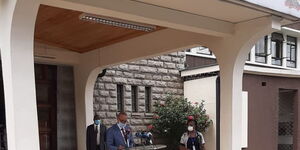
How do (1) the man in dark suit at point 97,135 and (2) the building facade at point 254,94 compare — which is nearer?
(1) the man in dark suit at point 97,135

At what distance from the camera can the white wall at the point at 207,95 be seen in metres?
10.7

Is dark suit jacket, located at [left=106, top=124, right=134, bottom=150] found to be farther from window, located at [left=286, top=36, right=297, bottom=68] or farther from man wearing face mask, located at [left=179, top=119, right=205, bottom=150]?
window, located at [left=286, top=36, right=297, bottom=68]

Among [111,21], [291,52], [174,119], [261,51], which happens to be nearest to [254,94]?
[174,119]

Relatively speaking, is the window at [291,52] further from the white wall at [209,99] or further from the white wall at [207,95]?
the white wall at [207,95]

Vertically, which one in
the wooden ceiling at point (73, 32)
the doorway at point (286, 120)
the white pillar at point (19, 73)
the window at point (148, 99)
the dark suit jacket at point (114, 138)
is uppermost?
the wooden ceiling at point (73, 32)

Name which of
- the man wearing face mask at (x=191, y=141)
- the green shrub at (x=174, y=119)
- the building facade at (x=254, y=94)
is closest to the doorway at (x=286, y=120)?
the building facade at (x=254, y=94)

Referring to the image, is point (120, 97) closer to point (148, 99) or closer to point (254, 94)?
point (148, 99)

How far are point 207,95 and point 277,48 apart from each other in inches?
201

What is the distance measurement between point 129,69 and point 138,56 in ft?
8.18

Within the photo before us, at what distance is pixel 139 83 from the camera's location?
Answer: 10.5 meters

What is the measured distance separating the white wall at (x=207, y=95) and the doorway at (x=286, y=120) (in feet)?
13.4

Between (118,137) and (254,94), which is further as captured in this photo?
(254,94)

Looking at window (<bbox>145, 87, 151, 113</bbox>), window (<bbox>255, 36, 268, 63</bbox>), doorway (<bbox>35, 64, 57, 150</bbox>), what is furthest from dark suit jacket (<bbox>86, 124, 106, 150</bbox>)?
window (<bbox>255, 36, 268, 63</bbox>)

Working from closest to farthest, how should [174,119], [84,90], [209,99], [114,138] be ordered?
[114,138] < [84,90] < [174,119] < [209,99]
